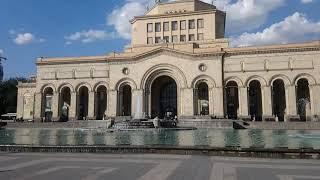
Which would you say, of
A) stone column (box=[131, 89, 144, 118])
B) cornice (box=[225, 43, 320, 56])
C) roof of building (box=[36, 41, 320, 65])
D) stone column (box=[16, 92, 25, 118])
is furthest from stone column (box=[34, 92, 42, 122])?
cornice (box=[225, 43, 320, 56])

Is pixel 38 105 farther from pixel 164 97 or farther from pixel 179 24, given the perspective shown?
pixel 179 24

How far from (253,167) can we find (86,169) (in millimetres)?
4305

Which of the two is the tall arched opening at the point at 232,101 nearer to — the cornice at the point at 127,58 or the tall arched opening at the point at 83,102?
the cornice at the point at 127,58

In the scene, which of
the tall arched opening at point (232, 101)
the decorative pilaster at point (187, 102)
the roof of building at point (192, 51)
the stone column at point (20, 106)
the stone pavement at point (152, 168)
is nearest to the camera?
the stone pavement at point (152, 168)

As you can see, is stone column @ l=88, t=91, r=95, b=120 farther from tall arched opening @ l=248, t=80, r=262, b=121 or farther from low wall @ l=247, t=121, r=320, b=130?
low wall @ l=247, t=121, r=320, b=130

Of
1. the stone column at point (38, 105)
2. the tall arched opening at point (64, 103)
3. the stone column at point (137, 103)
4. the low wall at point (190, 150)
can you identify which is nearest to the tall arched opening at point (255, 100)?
the stone column at point (137, 103)

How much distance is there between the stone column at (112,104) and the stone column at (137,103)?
259cm

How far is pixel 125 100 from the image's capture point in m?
56.2

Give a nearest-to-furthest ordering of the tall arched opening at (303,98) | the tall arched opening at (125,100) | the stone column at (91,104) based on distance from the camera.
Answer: the tall arched opening at (303,98) < the tall arched opening at (125,100) < the stone column at (91,104)

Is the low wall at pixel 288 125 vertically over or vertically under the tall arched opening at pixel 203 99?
under

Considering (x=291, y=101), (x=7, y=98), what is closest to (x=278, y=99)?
(x=291, y=101)

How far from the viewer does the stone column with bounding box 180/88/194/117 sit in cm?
4909

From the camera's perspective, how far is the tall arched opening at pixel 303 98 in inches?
1945

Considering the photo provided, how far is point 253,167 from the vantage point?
9.34 metres
